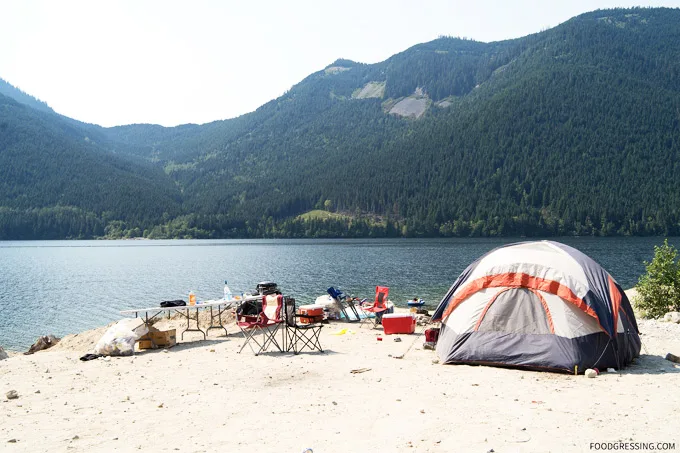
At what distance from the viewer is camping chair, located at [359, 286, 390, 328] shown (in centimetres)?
1948

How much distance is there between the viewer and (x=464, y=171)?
196 metres

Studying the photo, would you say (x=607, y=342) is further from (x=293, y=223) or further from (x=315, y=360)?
(x=293, y=223)

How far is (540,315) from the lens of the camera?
11664mm

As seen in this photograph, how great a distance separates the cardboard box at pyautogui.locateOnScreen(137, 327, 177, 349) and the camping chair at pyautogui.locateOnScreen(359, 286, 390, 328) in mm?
7254

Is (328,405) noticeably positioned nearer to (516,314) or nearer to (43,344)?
(516,314)

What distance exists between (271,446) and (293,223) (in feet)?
579

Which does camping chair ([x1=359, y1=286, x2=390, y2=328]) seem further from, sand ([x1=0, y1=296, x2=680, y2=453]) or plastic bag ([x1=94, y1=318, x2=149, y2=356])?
plastic bag ([x1=94, y1=318, x2=149, y2=356])

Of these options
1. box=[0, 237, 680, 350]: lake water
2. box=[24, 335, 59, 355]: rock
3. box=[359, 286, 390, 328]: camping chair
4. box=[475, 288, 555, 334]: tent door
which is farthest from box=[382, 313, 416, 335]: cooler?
box=[24, 335, 59, 355]: rock

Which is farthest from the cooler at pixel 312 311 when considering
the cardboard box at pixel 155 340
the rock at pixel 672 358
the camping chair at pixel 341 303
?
the rock at pixel 672 358

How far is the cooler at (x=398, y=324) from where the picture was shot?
17328 millimetres

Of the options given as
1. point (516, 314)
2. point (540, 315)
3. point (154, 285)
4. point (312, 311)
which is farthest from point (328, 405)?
point (154, 285)

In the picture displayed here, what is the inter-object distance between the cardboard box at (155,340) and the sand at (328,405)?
1767mm

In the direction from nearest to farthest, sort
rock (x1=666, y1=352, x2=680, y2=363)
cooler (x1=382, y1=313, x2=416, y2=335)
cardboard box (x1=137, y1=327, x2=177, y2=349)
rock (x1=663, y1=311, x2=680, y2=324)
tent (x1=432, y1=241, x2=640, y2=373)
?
tent (x1=432, y1=241, x2=640, y2=373), rock (x1=666, y1=352, x2=680, y2=363), cardboard box (x1=137, y1=327, x2=177, y2=349), cooler (x1=382, y1=313, x2=416, y2=335), rock (x1=663, y1=311, x2=680, y2=324)

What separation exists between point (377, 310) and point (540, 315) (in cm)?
857
